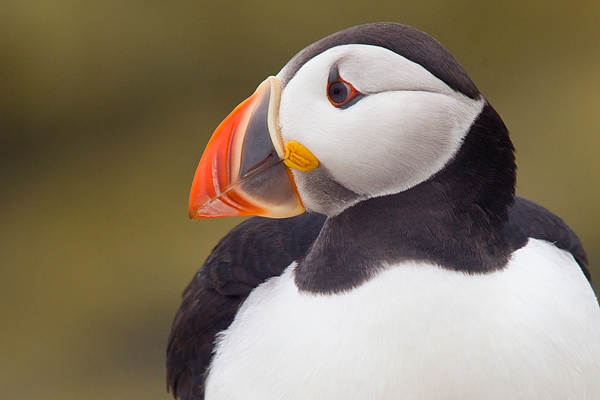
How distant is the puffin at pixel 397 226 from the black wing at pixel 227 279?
0.28 m

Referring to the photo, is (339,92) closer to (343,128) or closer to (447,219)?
(343,128)

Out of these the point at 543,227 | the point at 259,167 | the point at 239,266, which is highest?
the point at 259,167

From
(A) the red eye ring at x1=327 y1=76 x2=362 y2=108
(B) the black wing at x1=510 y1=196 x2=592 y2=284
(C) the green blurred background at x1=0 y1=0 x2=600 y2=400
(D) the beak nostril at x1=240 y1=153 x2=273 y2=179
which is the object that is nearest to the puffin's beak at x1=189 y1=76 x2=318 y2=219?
(D) the beak nostril at x1=240 y1=153 x2=273 y2=179

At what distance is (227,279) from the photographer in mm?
2098

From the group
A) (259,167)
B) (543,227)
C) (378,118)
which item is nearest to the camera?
(378,118)

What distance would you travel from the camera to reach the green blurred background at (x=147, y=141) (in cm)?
444

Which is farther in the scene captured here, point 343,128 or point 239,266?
point 239,266

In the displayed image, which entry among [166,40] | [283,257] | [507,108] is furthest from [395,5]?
[283,257]

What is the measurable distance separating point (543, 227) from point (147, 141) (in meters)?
3.02

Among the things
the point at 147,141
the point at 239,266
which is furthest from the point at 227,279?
the point at 147,141

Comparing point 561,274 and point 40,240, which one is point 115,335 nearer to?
point 40,240

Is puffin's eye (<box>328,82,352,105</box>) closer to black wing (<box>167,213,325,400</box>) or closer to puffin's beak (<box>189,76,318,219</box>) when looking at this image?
puffin's beak (<box>189,76,318,219</box>)

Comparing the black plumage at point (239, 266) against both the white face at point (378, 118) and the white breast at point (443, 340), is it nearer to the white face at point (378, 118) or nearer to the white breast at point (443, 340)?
the white breast at point (443, 340)

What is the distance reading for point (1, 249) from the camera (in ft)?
15.4
